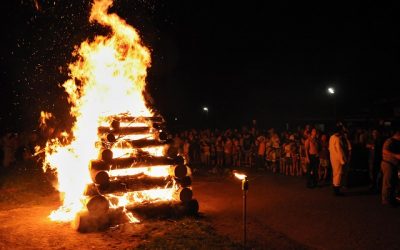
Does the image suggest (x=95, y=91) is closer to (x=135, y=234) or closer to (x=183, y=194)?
(x=183, y=194)

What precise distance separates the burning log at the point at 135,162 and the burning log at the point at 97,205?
2.25ft

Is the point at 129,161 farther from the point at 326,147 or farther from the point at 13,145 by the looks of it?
the point at 13,145

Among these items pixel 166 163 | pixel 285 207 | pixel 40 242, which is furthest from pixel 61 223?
pixel 285 207

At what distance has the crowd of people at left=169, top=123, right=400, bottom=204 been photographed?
1211 cm

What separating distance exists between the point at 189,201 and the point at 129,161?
185 cm

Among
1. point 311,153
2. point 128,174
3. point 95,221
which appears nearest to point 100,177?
point 95,221

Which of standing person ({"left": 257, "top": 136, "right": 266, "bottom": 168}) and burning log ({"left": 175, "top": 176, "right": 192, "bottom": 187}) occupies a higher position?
standing person ({"left": 257, "top": 136, "right": 266, "bottom": 168})

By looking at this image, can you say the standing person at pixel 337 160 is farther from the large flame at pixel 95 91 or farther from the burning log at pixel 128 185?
the large flame at pixel 95 91

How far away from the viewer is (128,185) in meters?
9.74

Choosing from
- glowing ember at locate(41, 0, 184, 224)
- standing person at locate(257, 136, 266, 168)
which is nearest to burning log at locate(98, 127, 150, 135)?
glowing ember at locate(41, 0, 184, 224)

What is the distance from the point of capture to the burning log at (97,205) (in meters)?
8.91

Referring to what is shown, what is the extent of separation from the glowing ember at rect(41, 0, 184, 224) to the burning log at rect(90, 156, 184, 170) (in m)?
0.21

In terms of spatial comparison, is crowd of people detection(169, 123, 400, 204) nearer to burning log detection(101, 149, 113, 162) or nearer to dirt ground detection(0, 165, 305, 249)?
burning log detection(101, 149, 113, 162)

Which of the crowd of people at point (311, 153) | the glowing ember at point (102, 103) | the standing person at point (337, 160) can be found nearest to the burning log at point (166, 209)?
the glowing ember at point (102, 103)
